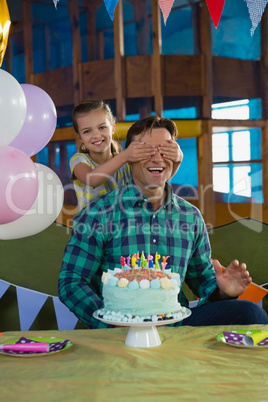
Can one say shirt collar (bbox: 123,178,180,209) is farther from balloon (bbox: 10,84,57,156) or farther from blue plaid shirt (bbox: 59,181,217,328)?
balloon (bbox: 10,84,57,156)

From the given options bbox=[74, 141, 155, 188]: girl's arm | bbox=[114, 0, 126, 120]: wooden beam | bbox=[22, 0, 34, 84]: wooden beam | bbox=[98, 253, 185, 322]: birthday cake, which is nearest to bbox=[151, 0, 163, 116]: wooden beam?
bbox=[114, 0, 126, 120]: wooden beam

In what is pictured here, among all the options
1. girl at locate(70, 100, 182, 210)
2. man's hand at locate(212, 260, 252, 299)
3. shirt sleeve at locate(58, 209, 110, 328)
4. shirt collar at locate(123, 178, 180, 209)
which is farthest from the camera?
girl at locate(70, 100, 182, 210)

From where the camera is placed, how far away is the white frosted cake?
1325mm

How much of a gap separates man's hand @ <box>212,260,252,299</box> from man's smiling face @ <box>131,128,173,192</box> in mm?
467

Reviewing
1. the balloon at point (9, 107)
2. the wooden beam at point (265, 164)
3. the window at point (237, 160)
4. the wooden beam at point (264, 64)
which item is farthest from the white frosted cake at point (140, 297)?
the wooden beam at point (264, 64)

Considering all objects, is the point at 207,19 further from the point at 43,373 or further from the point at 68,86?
the point at 43,373

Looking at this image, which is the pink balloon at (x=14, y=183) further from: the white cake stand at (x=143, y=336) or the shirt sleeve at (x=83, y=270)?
the white cake stand at (x=143, y=336)

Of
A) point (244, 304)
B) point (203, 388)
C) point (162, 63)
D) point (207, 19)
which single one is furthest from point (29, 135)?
point (207, 19)

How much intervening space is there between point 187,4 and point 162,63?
0.83 m

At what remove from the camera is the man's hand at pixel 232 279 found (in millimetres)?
1601

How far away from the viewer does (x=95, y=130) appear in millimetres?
2449

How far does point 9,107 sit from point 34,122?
0.29 m

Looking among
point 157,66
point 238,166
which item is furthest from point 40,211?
point 238,166

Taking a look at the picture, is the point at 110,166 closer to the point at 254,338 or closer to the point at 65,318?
the point at 65,318
